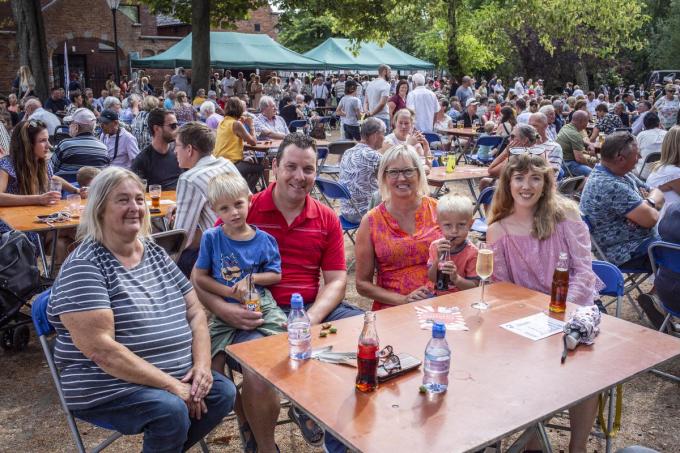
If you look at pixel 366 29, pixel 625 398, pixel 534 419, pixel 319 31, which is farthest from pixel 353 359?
pixel 319 31

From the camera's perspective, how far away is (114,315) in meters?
2.38

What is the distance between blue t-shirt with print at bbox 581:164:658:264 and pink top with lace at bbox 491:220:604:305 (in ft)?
4.64

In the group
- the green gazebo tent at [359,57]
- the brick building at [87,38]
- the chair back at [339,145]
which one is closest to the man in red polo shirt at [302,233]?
the chair back at [339,145]

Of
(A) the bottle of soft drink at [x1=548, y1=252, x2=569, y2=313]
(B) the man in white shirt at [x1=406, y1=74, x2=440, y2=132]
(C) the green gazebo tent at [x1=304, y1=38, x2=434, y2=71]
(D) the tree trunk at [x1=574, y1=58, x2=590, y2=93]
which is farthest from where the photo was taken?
(D) the tree trunk at [x1=574, y1=58, x2=590, y2=93]

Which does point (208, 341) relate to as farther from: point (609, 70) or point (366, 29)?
point (609, 70)

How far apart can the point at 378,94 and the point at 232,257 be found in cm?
969

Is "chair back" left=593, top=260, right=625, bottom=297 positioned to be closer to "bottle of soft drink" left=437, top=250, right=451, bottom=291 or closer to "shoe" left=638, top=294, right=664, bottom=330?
"bottle of soft drink" left=437, top=250, right=451, bottom=291

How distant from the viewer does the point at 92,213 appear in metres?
2.48

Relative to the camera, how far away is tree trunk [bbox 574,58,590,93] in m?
37.4

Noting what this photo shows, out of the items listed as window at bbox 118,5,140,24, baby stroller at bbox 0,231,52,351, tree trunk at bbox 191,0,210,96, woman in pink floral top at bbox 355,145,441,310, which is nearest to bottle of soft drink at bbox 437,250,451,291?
woman in pink floral top at bbox 355,145,441,310

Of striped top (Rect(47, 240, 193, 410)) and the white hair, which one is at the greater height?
the white hair

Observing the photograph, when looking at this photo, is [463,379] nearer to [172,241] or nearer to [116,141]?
[172,241]

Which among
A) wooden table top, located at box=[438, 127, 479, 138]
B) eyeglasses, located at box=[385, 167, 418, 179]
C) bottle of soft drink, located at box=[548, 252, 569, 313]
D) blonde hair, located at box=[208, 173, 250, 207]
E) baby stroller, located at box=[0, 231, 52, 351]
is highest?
eyeglasses, located at box=[385, 167, 418, 179]

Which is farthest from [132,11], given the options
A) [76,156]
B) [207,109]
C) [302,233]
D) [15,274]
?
[302,233]
